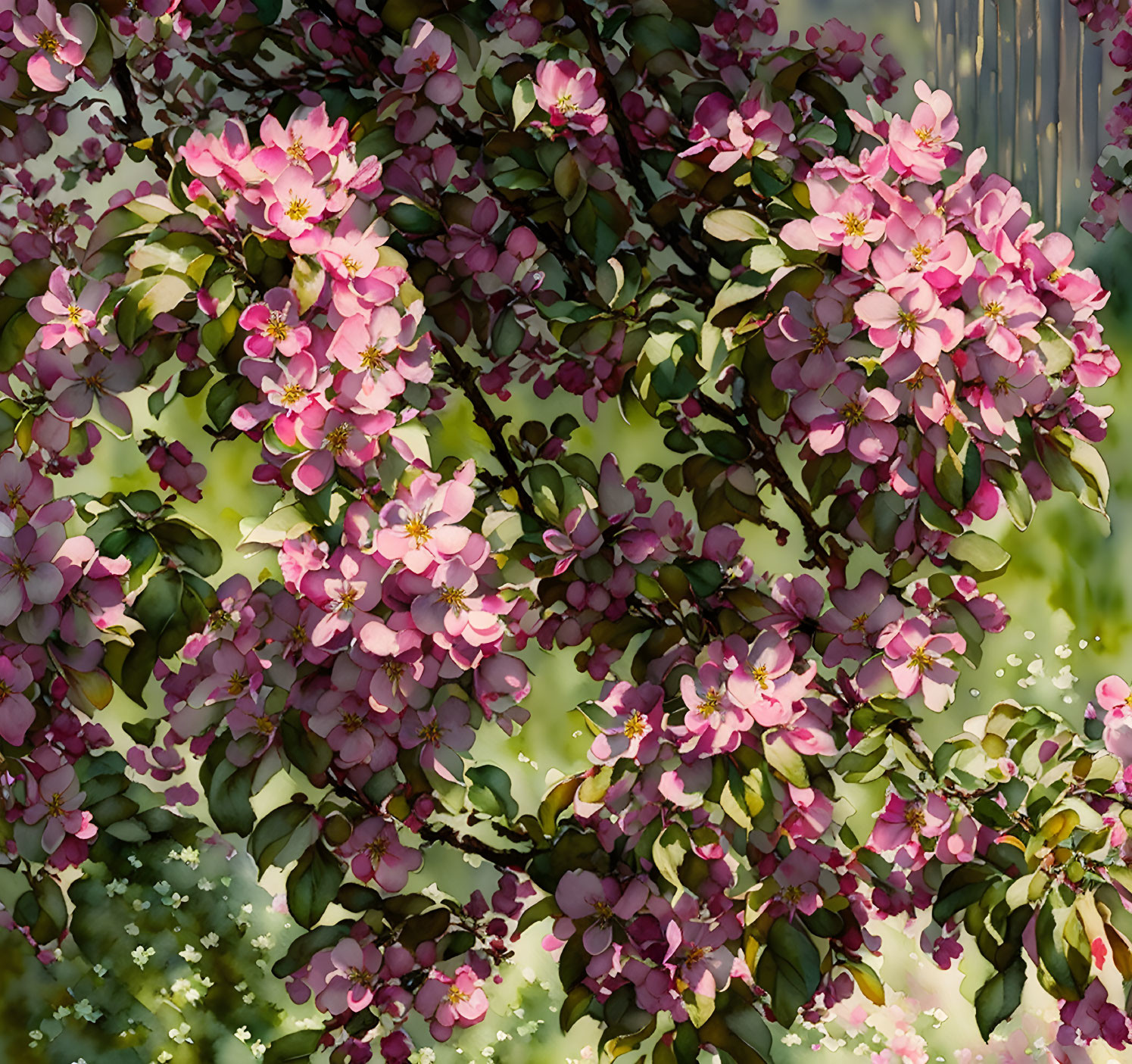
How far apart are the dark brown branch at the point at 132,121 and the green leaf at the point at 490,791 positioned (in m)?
0.82

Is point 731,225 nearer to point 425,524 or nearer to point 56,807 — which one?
point 425,524

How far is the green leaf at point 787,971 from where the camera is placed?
140 centimetres

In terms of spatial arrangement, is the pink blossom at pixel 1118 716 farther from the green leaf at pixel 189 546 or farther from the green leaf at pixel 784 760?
the green leaf at pixel 189 546

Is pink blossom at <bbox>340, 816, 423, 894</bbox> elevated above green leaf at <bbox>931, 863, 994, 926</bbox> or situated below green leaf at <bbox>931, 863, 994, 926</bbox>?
below

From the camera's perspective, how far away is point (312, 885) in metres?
1.38

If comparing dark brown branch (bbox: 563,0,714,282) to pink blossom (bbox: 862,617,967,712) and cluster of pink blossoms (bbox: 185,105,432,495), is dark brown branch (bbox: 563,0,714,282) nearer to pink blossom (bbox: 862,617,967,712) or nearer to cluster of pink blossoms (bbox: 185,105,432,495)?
cluster of pink blossoms (bbox: 185,105,432,495)

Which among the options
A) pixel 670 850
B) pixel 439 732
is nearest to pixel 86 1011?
pixel 439 732

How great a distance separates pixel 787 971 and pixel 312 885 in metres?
0.58

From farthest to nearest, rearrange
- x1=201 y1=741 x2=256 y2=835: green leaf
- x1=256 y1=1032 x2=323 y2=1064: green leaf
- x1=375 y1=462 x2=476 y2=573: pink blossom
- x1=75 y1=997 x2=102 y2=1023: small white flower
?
x1=75 y1=997 x2=102 y2=1023: small white flower → x1=256 y1=1032 x2=323 y2=1064: green leaf → x1=201 y1=741 x2=256 y2=835: green leaf → x1=375 y1=462 x2=476 y2=573: pink blossom

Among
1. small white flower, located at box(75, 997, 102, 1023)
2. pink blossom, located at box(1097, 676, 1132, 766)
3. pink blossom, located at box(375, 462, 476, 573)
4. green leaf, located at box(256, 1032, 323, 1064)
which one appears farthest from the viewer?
small white flower, located at box(75, 997, 102, 1023)

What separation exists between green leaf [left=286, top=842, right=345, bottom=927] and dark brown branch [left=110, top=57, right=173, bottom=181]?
84cm

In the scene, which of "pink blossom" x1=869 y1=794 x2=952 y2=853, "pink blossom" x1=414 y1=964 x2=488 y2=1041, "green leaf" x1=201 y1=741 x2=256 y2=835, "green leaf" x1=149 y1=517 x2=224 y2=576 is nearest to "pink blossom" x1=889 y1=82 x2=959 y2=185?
"pink blossom" x1=869 y1=794 x2=952 y2=853

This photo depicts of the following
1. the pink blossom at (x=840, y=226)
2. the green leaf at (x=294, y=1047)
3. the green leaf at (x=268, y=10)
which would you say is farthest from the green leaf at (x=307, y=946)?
the green leaf at (x=268, y=10)

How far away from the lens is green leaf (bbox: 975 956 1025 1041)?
1418 millimetres
